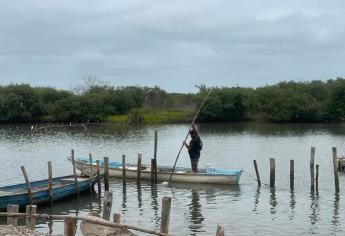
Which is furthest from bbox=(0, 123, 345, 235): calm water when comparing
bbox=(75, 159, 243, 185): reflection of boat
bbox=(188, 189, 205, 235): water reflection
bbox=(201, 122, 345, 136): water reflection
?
bbox=(201, 122, 345, 136): water reflection

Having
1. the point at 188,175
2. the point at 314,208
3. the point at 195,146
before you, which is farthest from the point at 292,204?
the point at 188,175

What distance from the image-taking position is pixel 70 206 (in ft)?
92.5

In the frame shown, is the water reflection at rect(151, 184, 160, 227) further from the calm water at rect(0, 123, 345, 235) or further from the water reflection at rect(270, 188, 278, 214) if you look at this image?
the water reflection at rect(270, 188, 278, 214)

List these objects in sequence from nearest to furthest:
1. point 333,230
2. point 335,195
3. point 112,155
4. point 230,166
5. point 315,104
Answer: point 333,230
point 335,195
point 230,166
point 112,155
point 315,104

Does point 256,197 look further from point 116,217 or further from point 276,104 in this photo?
point 276,104

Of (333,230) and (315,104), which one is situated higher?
(315,104)

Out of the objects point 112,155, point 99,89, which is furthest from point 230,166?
point 99,89

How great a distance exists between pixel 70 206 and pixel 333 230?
39.4 feet

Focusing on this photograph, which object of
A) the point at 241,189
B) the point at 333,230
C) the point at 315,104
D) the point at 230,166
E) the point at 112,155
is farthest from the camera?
the point at 315,104

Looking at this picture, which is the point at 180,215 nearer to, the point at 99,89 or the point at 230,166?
the point at 230,166

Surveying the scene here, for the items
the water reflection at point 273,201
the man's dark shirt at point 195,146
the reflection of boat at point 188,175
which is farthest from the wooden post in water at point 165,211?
the man's dark shirt at point 195,146

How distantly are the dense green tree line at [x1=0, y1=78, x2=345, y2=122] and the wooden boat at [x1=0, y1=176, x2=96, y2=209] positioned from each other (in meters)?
84.1

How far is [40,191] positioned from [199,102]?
3554 inches

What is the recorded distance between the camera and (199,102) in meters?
116
